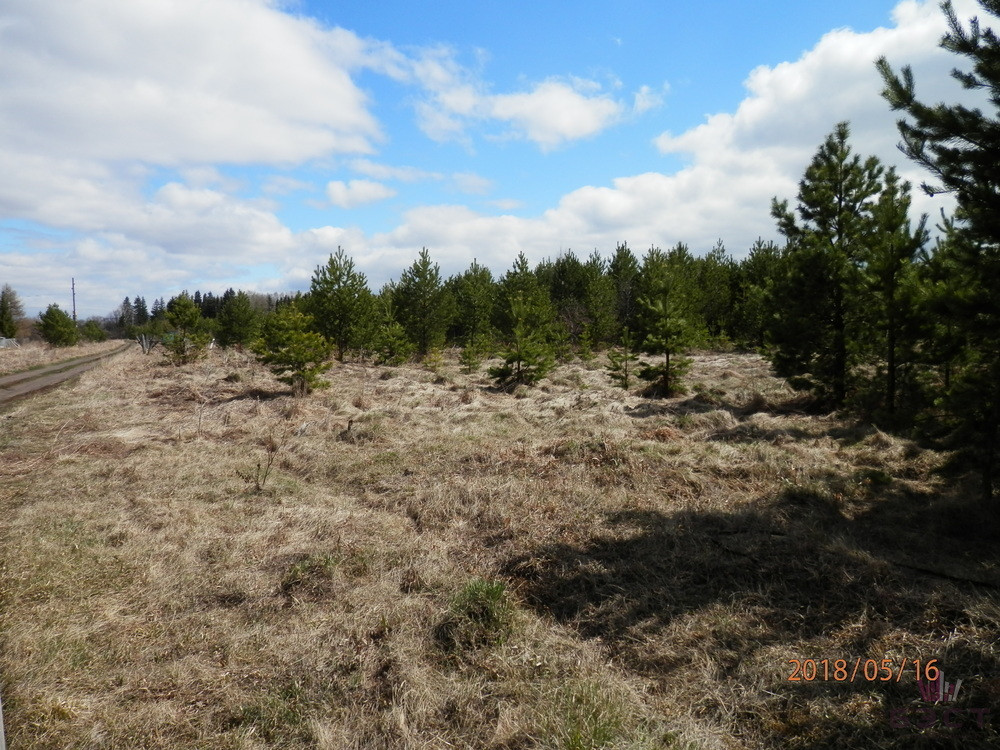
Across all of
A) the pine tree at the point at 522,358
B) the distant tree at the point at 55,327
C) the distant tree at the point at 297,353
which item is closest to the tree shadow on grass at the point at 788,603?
the pine tree at the point at 522,358

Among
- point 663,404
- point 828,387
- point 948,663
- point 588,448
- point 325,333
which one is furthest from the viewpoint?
point 325,333

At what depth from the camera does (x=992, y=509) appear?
240 inches

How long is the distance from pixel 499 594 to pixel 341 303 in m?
21.6

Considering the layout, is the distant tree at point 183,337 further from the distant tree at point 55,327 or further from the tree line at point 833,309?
the distant tree at point 55,327

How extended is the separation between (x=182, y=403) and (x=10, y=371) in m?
18.2

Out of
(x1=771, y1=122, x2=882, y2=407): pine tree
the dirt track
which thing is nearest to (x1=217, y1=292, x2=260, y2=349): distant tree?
the dirt track

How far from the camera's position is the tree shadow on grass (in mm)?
3355

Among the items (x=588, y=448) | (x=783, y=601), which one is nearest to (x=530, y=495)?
(x=588, y=448)

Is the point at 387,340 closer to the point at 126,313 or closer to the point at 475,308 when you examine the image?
the point at 475,308

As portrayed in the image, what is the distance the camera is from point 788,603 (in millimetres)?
4570

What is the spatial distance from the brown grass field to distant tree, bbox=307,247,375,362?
14.7m

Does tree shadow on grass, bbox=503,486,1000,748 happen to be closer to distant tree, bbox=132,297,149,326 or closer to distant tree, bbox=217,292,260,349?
distant tree, bbox=217,292,260,349

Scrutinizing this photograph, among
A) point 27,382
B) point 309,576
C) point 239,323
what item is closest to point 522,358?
point 309,576

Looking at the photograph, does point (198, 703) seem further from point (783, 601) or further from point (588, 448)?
point (588, 448)
